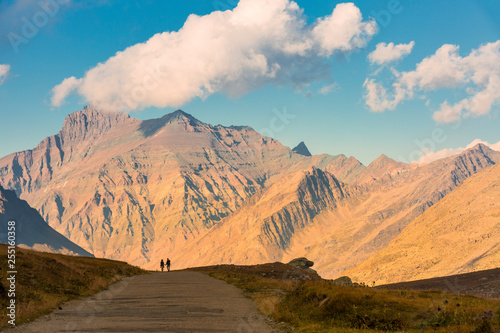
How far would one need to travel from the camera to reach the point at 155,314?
18.4m

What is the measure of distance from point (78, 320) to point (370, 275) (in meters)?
193

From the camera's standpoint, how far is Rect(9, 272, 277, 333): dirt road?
15.5m

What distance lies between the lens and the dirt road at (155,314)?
15539 mm

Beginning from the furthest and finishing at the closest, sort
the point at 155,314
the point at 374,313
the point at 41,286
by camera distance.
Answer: the point at 41,286 < the point at 155,314 < the point at 374,313

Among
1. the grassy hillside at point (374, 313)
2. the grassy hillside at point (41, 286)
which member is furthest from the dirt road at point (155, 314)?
the grassy hillside at point (374, 313)

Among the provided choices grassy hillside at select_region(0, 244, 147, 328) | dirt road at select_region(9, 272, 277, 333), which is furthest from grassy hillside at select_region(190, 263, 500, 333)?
grassy hillside at select_region(0, 244, 147, 328)

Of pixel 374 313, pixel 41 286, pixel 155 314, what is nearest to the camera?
pixel 374 313

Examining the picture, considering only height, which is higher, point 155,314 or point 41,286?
point 41,286

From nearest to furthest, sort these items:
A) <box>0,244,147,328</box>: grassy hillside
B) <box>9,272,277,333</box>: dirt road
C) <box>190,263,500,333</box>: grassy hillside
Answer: <box>190,263,500,333</box>: grassy hillside, <box>9,272,277,333</box>: dirt road, <box>0,244,147,328</box>: grassy hillside

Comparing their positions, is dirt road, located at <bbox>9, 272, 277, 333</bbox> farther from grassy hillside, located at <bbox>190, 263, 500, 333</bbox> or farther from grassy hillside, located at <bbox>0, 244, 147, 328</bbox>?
grassy hillside, located at <bbox>190, 263, 500, 333</bbox>

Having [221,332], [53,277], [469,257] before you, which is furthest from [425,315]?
[469,257]

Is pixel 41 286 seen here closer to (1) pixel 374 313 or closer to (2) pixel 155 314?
(2) pixel 155 314

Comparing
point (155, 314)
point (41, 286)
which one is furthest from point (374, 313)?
point (41, 286)

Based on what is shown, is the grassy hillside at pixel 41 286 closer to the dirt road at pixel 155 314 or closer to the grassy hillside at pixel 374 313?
the dirt road at pixel 155 314
